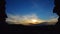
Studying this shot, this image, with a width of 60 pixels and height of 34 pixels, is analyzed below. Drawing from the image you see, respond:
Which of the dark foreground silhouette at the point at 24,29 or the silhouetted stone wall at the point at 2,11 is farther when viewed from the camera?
the silhouetted stone wall at the point at 2,11

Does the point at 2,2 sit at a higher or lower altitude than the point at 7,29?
higher

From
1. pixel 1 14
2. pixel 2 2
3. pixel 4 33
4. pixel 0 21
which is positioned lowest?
pixel 4 33

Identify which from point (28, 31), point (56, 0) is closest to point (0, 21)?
point (28, 31)

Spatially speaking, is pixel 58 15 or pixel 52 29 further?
pixel 58 15

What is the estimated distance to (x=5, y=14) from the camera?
25.0 feet

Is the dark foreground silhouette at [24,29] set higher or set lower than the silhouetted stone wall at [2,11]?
lower

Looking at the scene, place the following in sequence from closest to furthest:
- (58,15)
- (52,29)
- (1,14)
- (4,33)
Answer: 1. (4,33)
2. (52,29)
3. (1,14)
4. (58,15)

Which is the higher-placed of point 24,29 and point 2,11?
point 2,11

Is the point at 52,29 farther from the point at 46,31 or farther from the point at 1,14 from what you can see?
the point at 1,14

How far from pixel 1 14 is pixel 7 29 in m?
1.21

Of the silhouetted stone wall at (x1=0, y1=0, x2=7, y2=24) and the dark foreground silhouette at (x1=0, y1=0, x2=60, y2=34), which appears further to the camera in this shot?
the silhouetted stone wall at (x1=0, y1=0, x2=7, y2=24)

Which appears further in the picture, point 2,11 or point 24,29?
point 2,11

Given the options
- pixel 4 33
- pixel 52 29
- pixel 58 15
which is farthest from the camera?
pixel 58 15

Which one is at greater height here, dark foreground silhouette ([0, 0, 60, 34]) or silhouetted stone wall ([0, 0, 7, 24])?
silhouetted stone wall ([0, 0, 7, 24])
